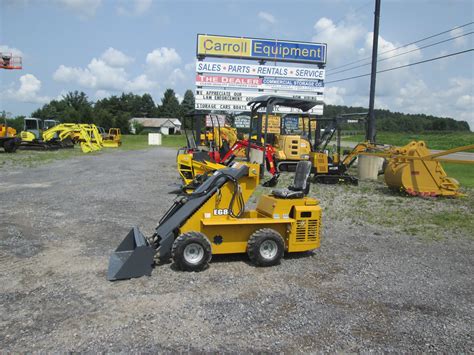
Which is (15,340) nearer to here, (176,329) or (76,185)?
(176,329)

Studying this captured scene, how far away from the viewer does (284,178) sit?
16.1 metres

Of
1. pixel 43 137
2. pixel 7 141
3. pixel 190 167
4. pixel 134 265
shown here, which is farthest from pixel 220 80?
pixel 134 265

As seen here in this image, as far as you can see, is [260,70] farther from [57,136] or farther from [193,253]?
[193,253]

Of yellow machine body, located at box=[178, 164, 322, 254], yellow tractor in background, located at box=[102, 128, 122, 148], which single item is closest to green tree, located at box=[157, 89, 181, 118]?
yellow tractor in background, located at box=[102, 128, 122, 148]

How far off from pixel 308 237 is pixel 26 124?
31919mm

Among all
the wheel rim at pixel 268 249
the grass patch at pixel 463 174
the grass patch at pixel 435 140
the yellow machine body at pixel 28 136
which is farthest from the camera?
the grass patch at pixel 435 140

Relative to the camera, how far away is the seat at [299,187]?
20.3 ft

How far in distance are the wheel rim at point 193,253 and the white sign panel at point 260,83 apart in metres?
20.2

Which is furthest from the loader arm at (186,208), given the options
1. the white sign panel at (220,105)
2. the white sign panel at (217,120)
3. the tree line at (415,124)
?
the tree line at (415,124)

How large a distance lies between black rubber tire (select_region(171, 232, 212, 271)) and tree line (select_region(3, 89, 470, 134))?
76.9ft

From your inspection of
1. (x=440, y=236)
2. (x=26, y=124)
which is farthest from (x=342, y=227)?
(x=26, y=124)

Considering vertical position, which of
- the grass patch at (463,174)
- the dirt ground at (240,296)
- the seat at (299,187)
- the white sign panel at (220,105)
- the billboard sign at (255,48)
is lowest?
the dirt ground at (240,296)

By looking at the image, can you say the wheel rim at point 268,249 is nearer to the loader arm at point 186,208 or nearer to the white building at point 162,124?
the loader arm at point 186,208

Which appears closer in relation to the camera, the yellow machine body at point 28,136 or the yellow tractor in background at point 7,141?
the yellow tractor in background at point 7,141
